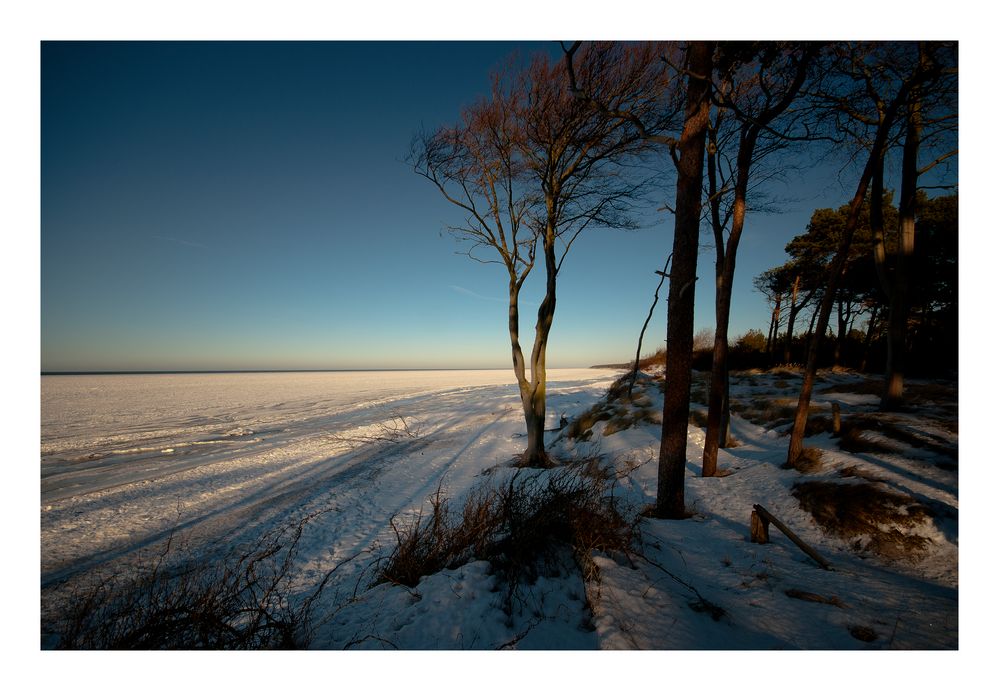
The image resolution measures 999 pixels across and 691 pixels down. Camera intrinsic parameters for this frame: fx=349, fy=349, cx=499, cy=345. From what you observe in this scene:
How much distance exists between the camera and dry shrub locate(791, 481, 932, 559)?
2.96 metres

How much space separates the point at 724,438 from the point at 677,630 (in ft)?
17.7

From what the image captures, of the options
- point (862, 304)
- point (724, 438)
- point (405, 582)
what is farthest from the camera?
point (862, 304)

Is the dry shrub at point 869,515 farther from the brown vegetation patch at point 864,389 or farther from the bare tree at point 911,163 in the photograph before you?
the brown vegetation patch at point 864,389

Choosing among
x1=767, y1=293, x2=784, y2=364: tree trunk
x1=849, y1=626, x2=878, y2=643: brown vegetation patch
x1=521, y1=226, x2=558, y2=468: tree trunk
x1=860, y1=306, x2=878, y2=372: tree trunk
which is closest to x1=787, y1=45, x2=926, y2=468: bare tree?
x1=849, y1=626, x2=878, y2=643: brown vegetation patch

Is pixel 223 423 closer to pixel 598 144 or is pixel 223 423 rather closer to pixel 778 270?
pixel 598 144

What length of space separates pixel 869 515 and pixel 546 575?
315 centimetres

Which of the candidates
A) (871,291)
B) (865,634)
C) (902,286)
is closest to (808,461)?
(902,286)

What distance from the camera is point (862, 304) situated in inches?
510

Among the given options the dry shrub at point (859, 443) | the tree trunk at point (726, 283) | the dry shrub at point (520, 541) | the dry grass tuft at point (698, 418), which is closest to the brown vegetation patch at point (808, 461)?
the dry shrub at point (859, 443)

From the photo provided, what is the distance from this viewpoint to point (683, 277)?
3941mm

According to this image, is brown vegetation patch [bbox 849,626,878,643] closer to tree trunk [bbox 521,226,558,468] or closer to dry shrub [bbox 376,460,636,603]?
dry shrub [bbox 376,460,636,603]

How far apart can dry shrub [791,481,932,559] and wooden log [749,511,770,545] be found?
670 mm
